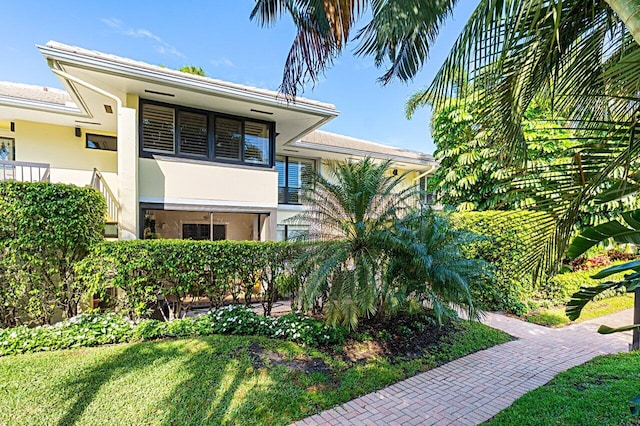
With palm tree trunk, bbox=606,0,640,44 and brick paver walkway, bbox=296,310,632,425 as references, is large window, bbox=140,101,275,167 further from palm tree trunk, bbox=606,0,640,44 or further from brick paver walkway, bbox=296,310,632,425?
palm tree trunk, bbox=606,0,640,44

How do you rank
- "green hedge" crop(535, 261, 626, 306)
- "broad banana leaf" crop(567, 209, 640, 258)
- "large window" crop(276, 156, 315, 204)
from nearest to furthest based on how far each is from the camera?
"broad banana leaf" crop(567, 209, 640, 258) → "green hedge" crop(535, 261, 626, 306) → "large window" crop(276, 156, 315, 204)

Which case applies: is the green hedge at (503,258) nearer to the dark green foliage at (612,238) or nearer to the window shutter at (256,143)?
the dark green foliage at (612,238)

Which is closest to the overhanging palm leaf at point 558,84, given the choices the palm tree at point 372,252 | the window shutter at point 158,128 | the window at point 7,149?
the palm tree at point 372,252

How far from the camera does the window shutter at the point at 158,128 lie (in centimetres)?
887

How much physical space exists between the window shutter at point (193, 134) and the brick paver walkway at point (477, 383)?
8035mm

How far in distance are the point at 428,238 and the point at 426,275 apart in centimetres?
75

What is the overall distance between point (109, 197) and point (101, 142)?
4.10 metres

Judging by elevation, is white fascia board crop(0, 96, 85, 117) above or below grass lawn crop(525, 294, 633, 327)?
above

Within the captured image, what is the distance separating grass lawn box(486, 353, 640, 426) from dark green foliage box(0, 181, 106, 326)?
309 inches

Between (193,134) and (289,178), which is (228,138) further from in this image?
(289,178)

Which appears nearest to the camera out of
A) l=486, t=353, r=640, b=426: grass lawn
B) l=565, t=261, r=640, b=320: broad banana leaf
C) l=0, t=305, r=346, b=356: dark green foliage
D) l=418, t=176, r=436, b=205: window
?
l=565, t=261, r=640, b=320: broad banana leaf

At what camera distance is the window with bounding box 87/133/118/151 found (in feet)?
37.6

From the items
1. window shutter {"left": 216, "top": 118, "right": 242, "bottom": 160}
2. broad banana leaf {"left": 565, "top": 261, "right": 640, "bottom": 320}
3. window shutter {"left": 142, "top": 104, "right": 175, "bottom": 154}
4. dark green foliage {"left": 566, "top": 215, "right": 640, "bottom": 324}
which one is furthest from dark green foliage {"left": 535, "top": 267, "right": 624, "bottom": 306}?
window shutter {"left": 142, "top": 104, "right": 175, "bottom": 154}

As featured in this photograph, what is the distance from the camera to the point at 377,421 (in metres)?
3.96
